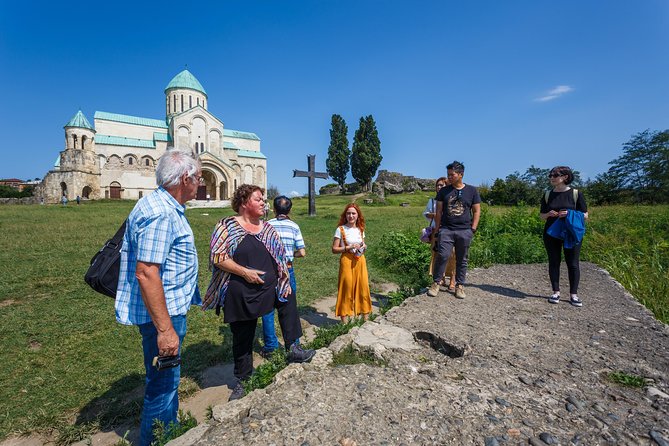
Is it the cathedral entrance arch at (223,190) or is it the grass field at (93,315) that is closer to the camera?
the grass field at (93,315)

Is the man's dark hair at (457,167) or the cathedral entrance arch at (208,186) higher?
the cathedral entrance arch at (208,186)

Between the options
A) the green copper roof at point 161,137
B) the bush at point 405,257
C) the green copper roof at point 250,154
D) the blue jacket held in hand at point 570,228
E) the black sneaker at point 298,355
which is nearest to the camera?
the black sneaker at point 298,355

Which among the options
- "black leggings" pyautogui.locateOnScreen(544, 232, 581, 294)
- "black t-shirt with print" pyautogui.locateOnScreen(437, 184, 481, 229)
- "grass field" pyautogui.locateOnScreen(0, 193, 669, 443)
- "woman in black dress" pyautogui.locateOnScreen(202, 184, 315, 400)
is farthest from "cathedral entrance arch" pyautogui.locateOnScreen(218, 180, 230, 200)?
"black leggings" pyautogui.locateOnScreen(544, 232, 581, 294)

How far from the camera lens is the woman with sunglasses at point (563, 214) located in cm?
407

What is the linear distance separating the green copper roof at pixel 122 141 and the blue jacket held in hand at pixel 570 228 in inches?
1696

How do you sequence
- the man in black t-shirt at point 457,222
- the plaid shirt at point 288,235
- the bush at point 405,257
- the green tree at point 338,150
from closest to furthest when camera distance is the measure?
the plaid shirt at point 288,235, the man in black t-shirt at point 457,222, the bush at point 405,257, the green tree at point 338,150

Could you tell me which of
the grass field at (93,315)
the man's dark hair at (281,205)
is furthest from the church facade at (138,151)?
the man's dark hair at (281,205)

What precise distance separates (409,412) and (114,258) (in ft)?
6.84

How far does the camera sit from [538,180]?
3142 cm

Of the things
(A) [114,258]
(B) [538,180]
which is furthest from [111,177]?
(B) [538,180]

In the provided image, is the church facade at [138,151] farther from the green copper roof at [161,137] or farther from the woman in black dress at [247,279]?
the woman in black dress at [247,279]

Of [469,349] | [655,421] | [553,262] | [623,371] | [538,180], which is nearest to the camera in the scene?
[655,421]

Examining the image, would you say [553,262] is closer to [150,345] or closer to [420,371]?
[420,371]

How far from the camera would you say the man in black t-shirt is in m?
4.34
